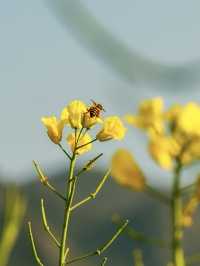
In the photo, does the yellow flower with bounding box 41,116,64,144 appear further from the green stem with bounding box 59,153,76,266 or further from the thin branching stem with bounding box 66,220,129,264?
the thin branching stem with bounding box 66,220,129,264

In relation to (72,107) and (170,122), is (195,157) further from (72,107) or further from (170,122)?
(72,107)

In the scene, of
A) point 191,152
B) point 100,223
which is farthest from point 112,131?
point 100,223

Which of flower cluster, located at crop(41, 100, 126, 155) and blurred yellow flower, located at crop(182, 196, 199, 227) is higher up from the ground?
flower cluster, located at crop(41, 100, 126, 155)

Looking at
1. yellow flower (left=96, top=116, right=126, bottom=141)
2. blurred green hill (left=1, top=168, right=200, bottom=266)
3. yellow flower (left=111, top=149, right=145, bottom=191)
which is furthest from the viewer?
blurred green hill (left=1, top=168, right=200, bottom=266)

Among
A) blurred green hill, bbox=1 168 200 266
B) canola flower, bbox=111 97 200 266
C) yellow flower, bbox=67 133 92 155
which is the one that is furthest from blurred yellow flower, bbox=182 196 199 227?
A: blurred green hill, bbox=1 168 200 266

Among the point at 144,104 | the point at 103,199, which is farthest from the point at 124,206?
the point at 144,104
